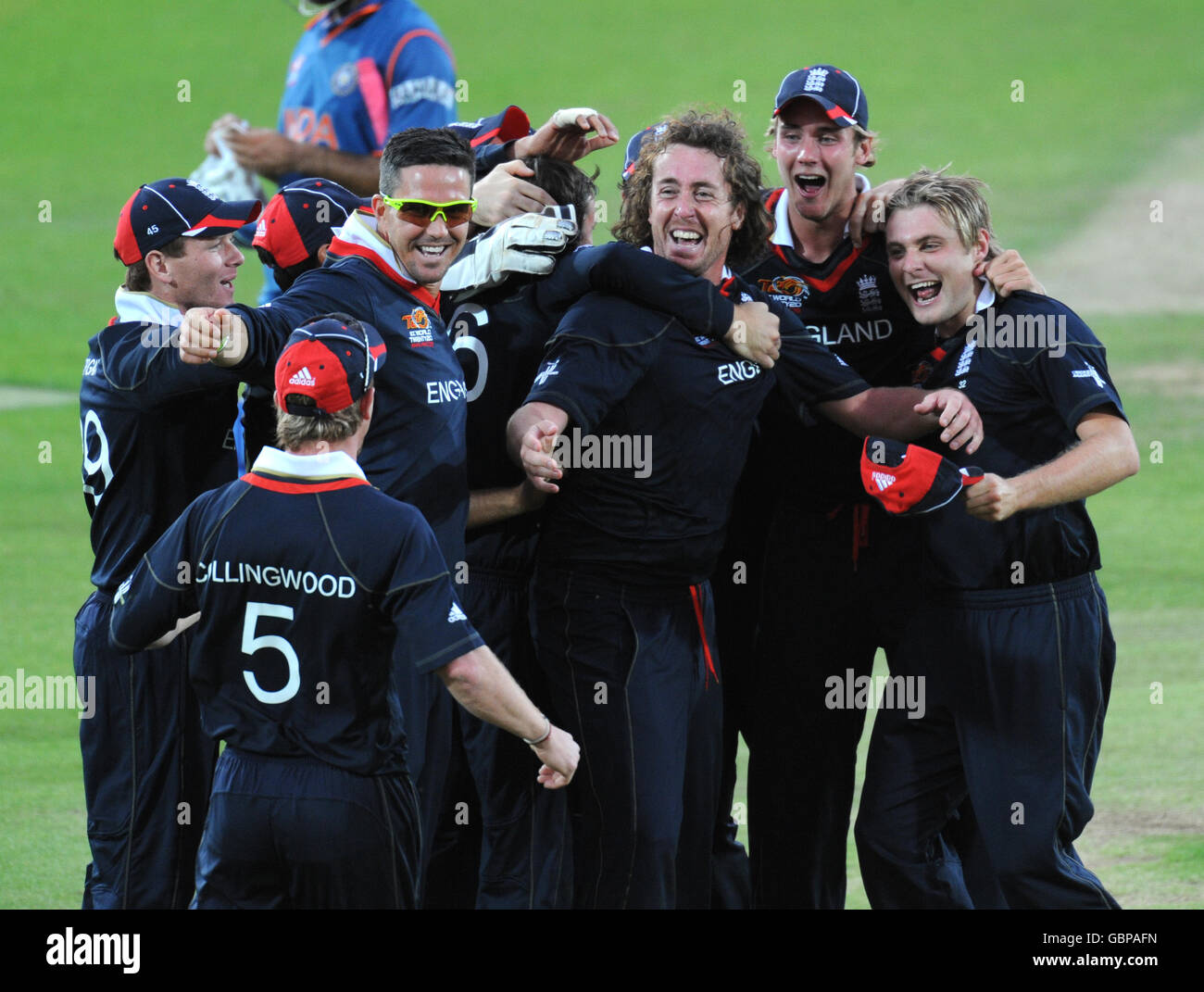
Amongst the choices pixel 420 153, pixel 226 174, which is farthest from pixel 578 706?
pixel 226 174

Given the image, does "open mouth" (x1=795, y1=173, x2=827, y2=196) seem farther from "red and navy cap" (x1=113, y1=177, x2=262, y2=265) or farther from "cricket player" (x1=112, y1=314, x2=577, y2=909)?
"cricket player" (x1=112, y1=314, x2=577, y2=909)

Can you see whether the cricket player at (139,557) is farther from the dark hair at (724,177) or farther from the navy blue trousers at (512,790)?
the dark hair at (724,177)

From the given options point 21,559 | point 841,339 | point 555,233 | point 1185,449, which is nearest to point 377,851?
point 555,233

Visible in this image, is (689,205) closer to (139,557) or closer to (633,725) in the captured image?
(633,725)

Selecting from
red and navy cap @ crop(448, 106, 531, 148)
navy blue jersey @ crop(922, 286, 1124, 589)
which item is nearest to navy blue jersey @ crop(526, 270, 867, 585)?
navy blue jersey @ crop(922, 286, 1124, 589)

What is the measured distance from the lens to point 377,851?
4.09 metres

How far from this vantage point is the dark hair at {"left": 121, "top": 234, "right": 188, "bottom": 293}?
510 cm

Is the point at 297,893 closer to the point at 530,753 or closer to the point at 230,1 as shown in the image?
the point at 530,753

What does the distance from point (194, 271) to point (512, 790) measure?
1871 mm

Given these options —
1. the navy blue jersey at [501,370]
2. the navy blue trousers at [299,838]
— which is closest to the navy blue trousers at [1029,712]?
the navy blue jersey at [501,370]

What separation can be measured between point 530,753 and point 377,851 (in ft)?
4.07

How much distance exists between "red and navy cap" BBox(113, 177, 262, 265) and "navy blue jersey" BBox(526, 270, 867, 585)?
44.5 inches

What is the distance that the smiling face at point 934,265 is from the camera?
514 centimetres

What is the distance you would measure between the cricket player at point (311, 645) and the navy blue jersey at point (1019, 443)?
1573mm
